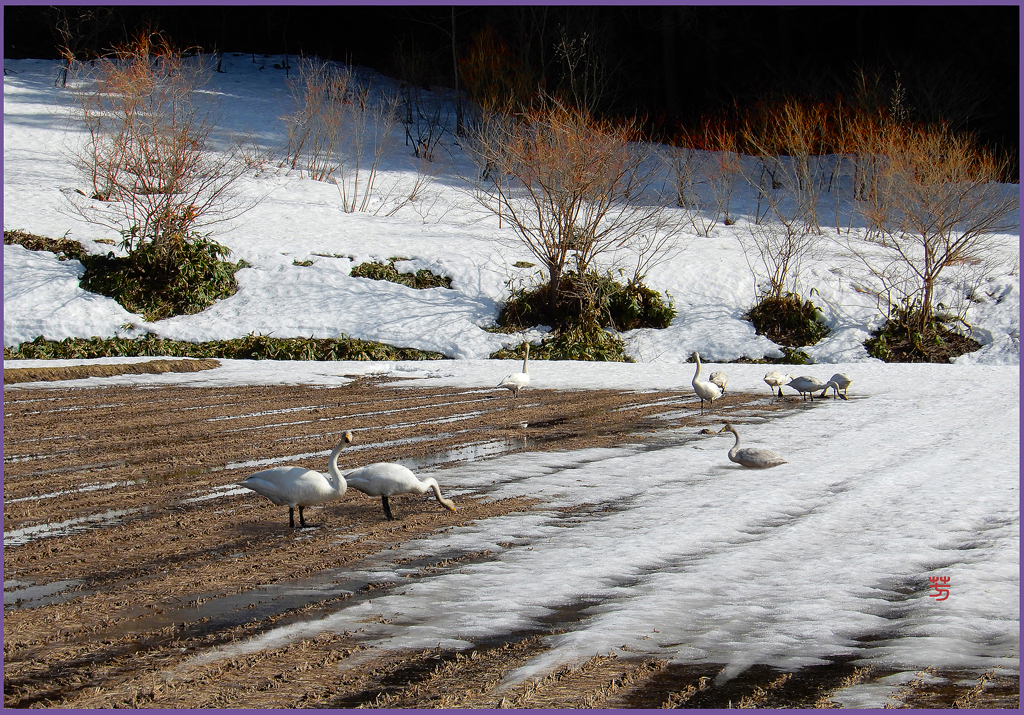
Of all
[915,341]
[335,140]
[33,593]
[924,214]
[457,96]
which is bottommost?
[33,593]

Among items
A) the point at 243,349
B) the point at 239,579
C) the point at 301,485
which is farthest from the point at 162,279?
the point at 239,579

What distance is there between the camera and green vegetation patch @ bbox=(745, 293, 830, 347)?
18.2 metres

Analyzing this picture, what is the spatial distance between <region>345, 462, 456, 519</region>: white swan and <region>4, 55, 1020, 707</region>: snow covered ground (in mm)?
472

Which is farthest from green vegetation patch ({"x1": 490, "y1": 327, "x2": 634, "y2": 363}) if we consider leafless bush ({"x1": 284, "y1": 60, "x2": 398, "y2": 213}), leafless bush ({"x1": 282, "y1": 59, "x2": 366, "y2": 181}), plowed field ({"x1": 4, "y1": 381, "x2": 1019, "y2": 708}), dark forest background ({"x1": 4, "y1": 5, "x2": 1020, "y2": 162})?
dark forest background ({"x1": 4, "y1": 5, "x2": 1020, "y2": 162})

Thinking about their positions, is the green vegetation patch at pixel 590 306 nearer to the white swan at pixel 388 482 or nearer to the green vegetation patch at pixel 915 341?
the green vegetation patch at pixel 915 341

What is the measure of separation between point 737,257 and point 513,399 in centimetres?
1122

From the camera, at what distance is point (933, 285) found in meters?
18.3

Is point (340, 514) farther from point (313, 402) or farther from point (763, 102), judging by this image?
point (763, 102)

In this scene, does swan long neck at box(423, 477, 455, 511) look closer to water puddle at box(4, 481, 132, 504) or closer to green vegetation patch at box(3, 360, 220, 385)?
water puddle at box(4, 481, 132, 504)

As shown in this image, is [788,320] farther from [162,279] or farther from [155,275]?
[155,275]

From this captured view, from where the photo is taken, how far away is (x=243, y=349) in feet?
55.5

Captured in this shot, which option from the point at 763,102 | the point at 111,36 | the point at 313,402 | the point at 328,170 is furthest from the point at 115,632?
the point at 111,36

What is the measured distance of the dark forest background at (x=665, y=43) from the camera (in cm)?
2989

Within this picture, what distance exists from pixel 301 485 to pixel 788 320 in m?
14.9
